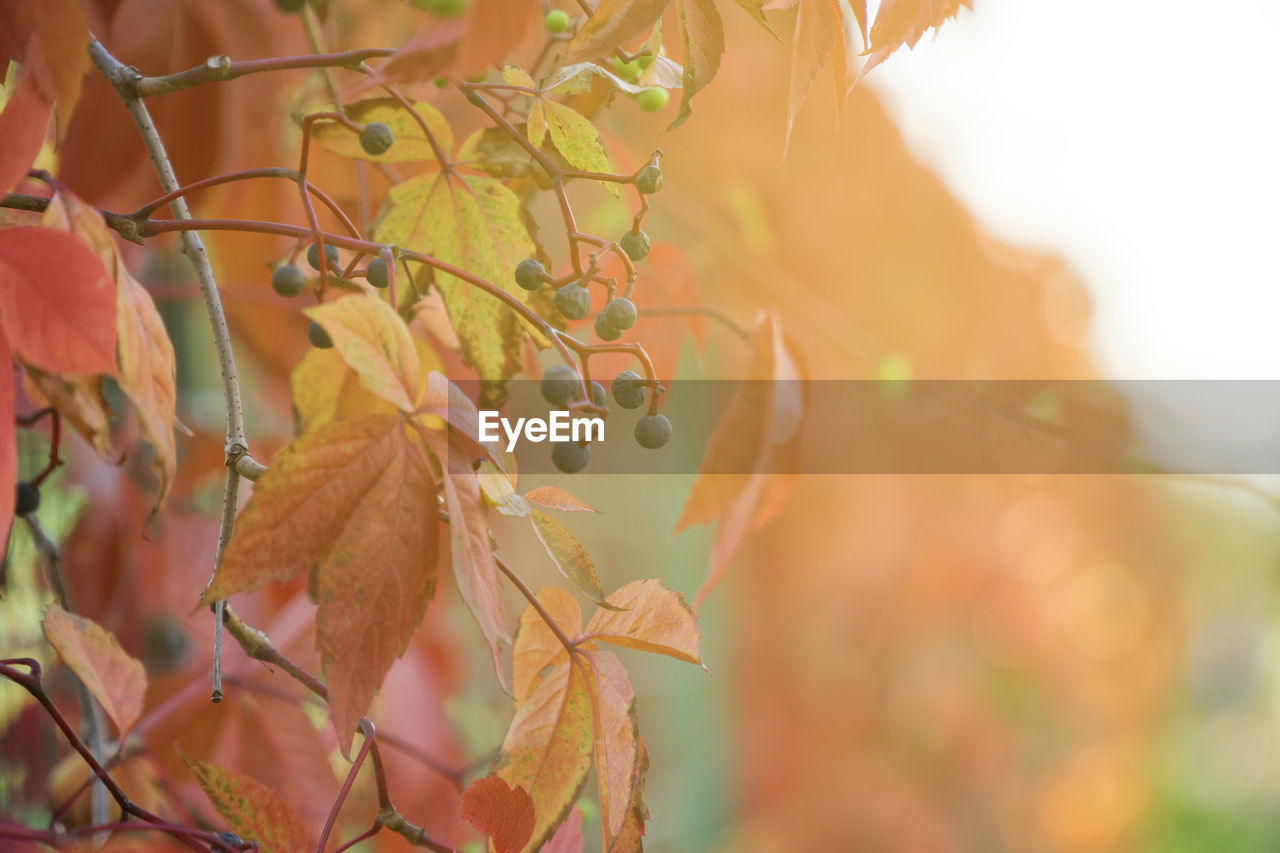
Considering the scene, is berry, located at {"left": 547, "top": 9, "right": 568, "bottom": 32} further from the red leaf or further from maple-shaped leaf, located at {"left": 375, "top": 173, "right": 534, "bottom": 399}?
the red leaf

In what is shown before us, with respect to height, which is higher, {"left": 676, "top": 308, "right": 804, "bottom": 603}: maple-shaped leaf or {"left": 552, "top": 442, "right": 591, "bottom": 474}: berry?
{"left": 552, "top": 442, "right": 591, "bottom": 474}: berry

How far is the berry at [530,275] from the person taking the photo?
1.13ft

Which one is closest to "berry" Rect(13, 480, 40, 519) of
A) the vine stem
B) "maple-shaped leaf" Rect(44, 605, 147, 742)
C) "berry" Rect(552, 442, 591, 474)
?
"maple-shaped leaf" Rect(44, 605, 147, 742)

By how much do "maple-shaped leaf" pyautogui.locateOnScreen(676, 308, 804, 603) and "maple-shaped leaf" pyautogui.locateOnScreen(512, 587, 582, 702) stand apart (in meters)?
0.17

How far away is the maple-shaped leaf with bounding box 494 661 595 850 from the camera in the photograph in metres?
0.34

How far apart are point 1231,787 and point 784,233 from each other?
4731 millimetres

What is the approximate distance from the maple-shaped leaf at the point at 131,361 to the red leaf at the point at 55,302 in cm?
1

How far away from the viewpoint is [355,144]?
0.39m

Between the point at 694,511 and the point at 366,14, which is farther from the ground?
the point at 366,14

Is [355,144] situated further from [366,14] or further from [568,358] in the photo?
[366,14]

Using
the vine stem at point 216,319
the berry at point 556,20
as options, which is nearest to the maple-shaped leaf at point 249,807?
the vine stem at point 216,319

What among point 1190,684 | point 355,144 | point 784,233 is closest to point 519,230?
point 355,144

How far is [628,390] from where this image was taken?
33cm

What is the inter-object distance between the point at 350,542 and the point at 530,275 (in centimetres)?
14
